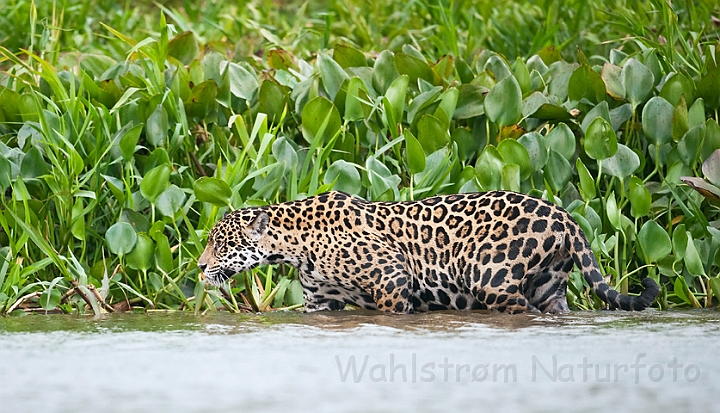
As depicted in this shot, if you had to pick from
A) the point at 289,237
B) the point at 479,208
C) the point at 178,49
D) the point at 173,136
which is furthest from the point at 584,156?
the point at 178,49

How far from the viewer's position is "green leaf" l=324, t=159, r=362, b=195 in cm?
661

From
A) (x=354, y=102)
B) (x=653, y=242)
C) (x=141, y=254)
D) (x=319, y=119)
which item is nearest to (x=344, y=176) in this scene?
(x=319, y=119)

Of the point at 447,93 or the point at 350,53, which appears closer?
the point at 447,93

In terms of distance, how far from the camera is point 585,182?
6.50 meters

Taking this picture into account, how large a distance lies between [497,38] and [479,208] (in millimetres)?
4882

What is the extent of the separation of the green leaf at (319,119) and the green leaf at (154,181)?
98 centimetres

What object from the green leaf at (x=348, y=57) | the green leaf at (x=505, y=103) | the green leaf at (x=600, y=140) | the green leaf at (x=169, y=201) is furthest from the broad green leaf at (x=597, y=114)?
the green leaf at (x=169, y=201)

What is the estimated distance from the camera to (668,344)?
4.73 m

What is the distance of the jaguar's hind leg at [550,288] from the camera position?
5.82m

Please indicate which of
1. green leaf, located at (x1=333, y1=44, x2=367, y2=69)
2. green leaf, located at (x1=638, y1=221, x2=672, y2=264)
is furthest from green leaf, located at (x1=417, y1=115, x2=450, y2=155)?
green leaf, located at (x1=638, y1=221, x2=672, y2=264)

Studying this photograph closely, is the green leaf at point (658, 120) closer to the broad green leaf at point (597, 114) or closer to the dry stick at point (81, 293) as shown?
the broad green leaf at point (597, 114)

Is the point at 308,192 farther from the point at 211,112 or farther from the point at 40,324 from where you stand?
the point at 40,324

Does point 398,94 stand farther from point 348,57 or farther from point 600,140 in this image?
point 600,140

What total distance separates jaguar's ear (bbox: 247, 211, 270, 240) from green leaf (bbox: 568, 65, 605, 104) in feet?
8.17
